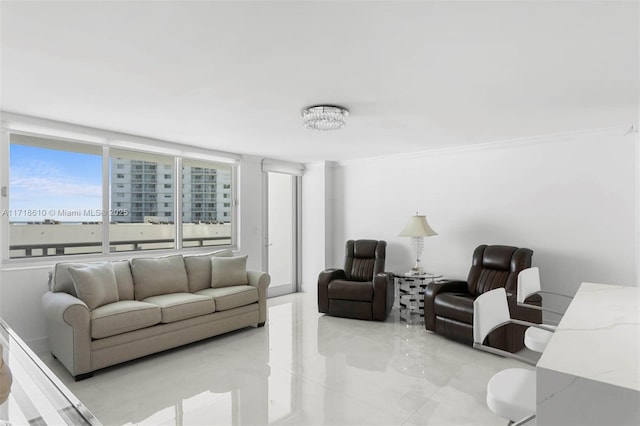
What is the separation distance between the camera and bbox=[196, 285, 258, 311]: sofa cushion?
4053 mm

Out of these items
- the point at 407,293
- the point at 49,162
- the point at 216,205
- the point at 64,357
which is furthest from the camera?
the point at 216,205

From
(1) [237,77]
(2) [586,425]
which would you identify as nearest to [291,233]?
(1) [237,77]

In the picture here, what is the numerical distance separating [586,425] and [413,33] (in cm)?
185

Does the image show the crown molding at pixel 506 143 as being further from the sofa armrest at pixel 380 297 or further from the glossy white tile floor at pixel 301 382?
the glossy white tile floor at pixel 301 382

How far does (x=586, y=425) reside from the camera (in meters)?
1.07

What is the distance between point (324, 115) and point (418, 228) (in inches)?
92.1

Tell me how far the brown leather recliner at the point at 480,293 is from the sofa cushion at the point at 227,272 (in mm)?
2295

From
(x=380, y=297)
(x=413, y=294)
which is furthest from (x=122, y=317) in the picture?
(x=413, y=294)

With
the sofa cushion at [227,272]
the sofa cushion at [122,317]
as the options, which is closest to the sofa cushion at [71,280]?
the sofa cushion at [122,317]

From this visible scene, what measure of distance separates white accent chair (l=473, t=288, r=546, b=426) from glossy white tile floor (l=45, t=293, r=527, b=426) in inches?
35.0

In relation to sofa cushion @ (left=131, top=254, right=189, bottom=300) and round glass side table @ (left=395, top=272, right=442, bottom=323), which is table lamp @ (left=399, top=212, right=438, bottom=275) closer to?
round glass side table @ (left=395, top=272, right=442, bottom=323)

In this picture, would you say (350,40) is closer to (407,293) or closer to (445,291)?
(445,291)

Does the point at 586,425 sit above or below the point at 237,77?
below

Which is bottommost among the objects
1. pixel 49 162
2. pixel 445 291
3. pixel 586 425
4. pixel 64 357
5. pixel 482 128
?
pixel 64 357
